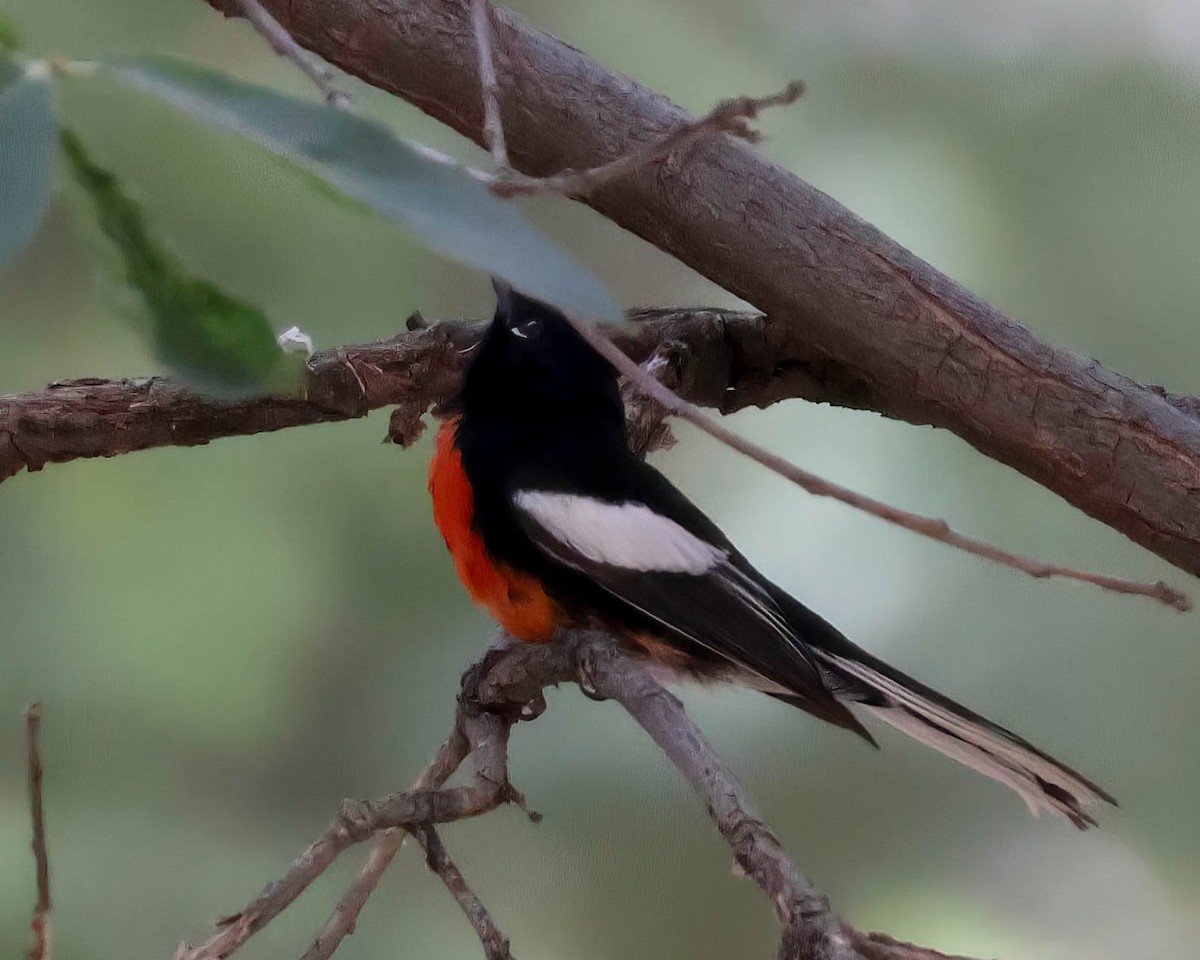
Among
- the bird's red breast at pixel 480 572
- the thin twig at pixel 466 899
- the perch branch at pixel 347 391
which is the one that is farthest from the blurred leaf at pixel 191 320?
the bird's red breast at pixel 480 572

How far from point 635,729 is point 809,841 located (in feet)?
0.84

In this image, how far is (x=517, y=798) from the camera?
2.52ft

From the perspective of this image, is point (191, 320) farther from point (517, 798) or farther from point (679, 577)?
point (679, 577)

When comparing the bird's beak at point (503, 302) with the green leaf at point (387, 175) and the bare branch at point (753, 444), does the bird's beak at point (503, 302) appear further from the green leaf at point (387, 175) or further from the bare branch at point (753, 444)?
the green leaf at point (387, 175)

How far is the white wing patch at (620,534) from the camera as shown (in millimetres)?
950

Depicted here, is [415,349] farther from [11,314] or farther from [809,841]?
[809,841]

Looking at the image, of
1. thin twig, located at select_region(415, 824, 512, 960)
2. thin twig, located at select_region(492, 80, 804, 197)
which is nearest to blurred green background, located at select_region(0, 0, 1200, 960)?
thin twig, located at select_region(415, 824, 512, 960)

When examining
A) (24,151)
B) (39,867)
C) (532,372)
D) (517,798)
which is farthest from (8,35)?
(532,372)

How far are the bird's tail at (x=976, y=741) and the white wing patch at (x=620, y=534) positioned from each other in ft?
0.52

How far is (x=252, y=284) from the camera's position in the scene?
1.23 m

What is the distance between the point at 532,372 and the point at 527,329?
0.04 m

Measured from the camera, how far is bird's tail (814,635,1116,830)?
88cm

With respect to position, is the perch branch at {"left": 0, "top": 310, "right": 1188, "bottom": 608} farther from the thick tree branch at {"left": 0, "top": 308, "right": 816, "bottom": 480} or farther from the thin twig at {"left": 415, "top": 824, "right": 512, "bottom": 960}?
the thin twig at {"left": 415, "top": 824, "right": 512, "bottom": 960}

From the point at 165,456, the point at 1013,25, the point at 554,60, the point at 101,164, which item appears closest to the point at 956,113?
the point at 1013,25
